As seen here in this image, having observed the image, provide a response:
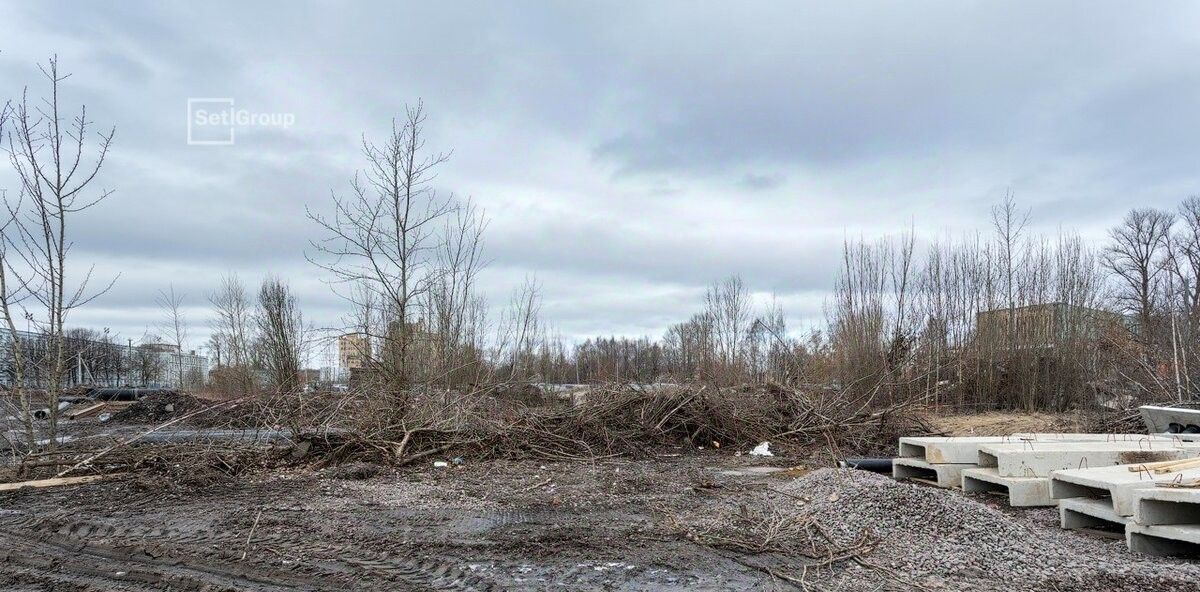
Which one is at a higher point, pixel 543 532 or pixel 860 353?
pixel 860 353

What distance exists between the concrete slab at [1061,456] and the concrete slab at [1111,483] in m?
0.61

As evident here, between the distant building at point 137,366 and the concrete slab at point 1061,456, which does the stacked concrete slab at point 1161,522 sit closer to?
the concrete slab at point 1061,456

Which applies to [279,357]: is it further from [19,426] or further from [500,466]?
[500,466]

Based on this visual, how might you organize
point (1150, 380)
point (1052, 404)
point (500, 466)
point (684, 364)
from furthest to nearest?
point (684, 364) < point (1052, 404) < point (1150, 380) < point (500, 466)

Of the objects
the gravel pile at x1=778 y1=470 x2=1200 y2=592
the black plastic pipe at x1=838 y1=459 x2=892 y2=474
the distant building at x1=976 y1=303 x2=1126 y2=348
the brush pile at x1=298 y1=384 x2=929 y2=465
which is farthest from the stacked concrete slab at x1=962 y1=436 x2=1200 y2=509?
the distant building at x1=976 y1=303 x2=1126 y2=348

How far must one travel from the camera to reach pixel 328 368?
79.7ft

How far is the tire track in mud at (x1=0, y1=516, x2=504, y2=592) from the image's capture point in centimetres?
434

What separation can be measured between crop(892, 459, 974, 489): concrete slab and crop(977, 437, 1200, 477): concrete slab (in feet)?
0.93

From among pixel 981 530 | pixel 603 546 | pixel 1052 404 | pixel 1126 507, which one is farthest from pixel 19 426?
pixel 1052 404

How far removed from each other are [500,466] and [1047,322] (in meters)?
12.9

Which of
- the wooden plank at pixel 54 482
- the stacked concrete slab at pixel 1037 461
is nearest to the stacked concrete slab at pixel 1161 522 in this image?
the stacked concrete slab at pixel 1037 461

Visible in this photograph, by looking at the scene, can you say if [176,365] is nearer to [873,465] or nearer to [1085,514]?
[873,465]

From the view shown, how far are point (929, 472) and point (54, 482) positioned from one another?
9.59 m

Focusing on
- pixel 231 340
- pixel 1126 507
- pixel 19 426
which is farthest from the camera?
pixel 231 340
